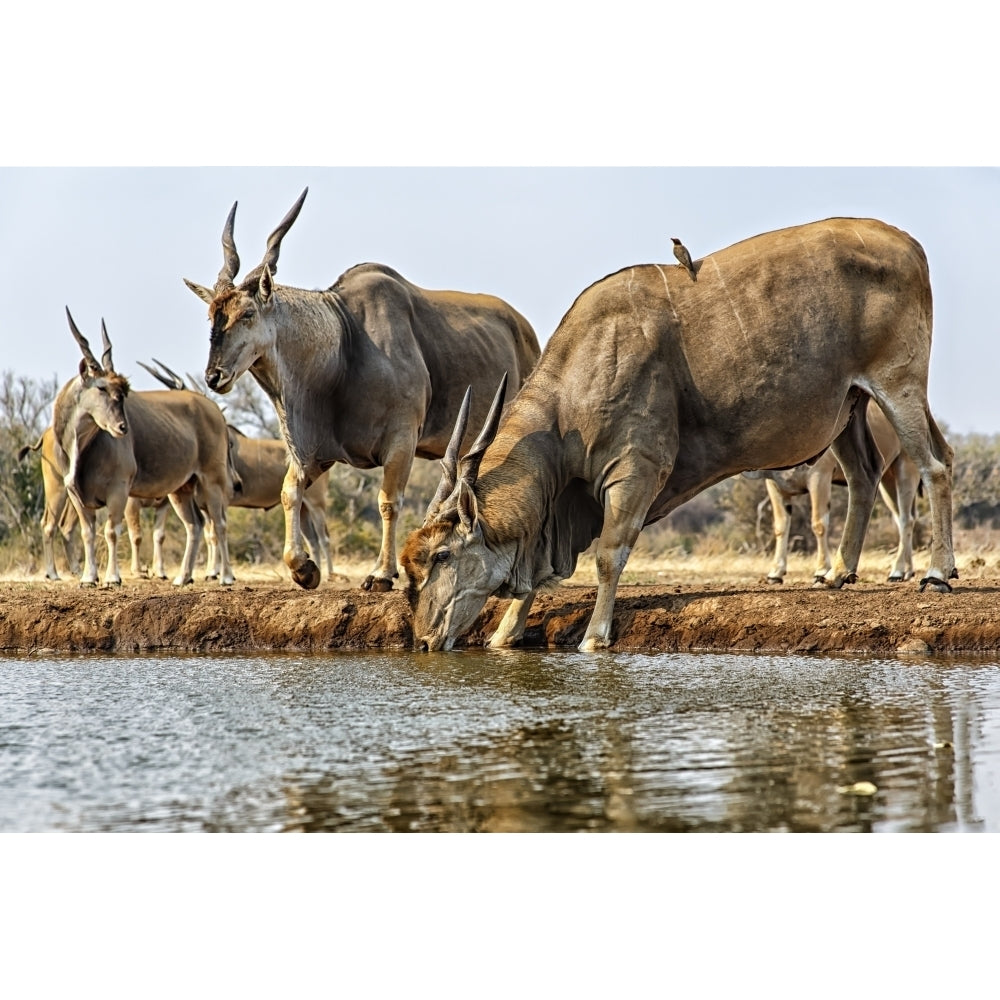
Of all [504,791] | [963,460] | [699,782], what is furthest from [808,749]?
[963,460]

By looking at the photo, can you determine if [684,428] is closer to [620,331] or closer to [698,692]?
[620,331]

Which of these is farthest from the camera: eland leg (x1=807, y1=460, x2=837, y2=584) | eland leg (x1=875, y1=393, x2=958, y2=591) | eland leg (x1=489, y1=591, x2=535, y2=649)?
eland leg (x1=807, y1=460, x2=837, y2=584)

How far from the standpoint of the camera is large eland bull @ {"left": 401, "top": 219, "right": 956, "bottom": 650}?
845 centimetres

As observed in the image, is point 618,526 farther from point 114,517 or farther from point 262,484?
point 262,484

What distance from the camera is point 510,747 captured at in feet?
16.9

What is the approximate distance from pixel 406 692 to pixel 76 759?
185 centimetres

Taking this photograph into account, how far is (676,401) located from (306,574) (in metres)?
2.97

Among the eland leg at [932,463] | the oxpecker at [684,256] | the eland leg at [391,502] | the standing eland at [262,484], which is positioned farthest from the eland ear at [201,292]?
the standing eland at [262,484]

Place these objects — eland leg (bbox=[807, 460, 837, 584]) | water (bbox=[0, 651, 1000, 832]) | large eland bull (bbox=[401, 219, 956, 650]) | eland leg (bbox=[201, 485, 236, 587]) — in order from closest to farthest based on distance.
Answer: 1. water (bbox=[0, 651, 1000, 832])
2. large eland bull (bbox=[401, 219, 956, 650])
3. eland leg (bbox=[807, 460, 837, 584])
4. eland leg (bbox=[201, 485, 236, 587])

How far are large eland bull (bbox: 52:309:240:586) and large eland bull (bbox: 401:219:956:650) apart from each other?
6.20 m

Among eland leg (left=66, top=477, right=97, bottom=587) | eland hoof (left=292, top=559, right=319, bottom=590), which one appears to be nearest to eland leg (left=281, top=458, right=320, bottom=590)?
eland hoof (left=292, top=559, right=319, bottom=590)

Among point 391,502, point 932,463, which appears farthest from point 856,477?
point 391,502

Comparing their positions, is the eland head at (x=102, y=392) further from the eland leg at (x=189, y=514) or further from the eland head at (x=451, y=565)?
the eland head at (x=451, y=565)

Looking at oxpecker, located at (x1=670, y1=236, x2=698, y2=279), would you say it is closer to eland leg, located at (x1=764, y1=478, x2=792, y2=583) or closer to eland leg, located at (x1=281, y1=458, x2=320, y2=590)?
eland leg, located at (x1=281, y1=458, x2=320, y2=590)
